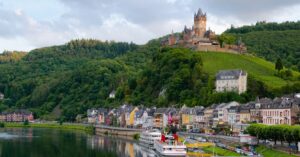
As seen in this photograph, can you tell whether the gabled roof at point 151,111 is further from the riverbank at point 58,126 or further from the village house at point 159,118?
the riverbank at point 58,126

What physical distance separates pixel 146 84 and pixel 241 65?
78.6ft

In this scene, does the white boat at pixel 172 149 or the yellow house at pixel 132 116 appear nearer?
the white boat at pixel 172 149

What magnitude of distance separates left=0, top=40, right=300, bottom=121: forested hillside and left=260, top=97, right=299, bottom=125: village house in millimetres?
19581

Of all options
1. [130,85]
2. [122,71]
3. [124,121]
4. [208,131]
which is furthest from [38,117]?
[208,131]

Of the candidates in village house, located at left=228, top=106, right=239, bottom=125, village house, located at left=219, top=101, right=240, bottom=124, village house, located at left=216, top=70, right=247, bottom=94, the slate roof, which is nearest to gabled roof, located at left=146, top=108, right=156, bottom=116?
village house, located at left=216, top=70, right=247, bottom=94

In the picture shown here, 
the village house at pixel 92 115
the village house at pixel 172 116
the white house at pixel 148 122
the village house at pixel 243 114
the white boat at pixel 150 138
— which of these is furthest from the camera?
the village house at pixel 92 115

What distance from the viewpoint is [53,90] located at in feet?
597

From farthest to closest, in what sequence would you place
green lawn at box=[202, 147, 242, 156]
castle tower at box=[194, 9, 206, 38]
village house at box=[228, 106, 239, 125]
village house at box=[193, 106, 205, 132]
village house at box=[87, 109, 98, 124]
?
castle tower at box=[194, 9, 206, 38], village house at box=[87, 109, 98, 124], village house at box=[193, 106, 205, 132], village house at box=[228, 106, 239, 125], green lawn at box=[202, 147, 242, 156]

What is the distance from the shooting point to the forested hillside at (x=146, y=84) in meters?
108

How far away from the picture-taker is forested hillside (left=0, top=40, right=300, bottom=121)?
108m

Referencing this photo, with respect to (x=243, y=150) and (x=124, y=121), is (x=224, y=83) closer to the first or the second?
(x=124, y=121)

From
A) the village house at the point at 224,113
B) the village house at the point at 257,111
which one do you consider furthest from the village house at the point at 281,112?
the village house at the point at 224,113

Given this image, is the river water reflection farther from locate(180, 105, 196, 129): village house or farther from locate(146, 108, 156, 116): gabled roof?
locate(146, 108, 156, 116): gabled roof

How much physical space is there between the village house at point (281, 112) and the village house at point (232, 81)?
2247 cm
